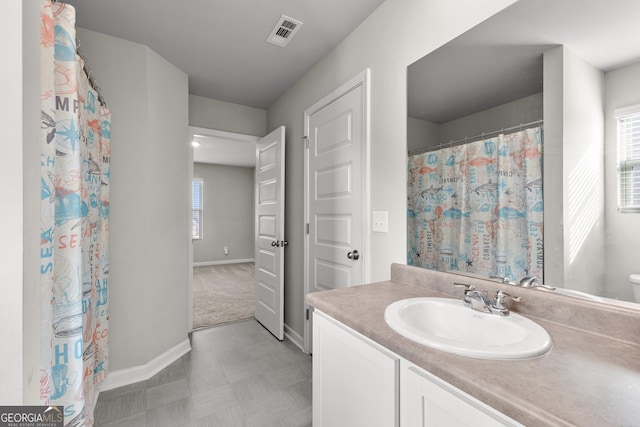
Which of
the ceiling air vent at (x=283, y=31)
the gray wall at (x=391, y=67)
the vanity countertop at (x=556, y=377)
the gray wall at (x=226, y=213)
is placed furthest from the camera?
the gray wall at (x=226, y=213)

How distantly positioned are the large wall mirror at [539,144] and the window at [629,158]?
1 centimetres

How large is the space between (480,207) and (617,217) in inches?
16.5

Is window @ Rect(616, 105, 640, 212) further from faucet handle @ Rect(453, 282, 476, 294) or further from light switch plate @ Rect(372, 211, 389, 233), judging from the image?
light switch plate @ Rect(372, 211, 389, 233)

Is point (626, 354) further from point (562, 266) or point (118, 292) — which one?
point (118, 292)

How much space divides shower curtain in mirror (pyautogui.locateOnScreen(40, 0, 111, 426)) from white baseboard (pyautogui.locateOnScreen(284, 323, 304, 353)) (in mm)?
1484

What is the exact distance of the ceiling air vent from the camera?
1.83m

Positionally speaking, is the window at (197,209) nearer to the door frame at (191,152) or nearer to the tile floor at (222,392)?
the door frame at (191,152)

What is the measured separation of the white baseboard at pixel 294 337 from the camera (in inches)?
98.7

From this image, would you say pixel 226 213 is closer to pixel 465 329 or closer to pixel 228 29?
pixel 228 29

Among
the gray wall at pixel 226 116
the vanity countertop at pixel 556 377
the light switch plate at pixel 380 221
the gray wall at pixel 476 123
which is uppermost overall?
the gray wall at pixel 226 116

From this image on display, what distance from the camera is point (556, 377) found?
0.60 meters

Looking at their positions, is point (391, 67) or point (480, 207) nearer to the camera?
point (480, 207)
